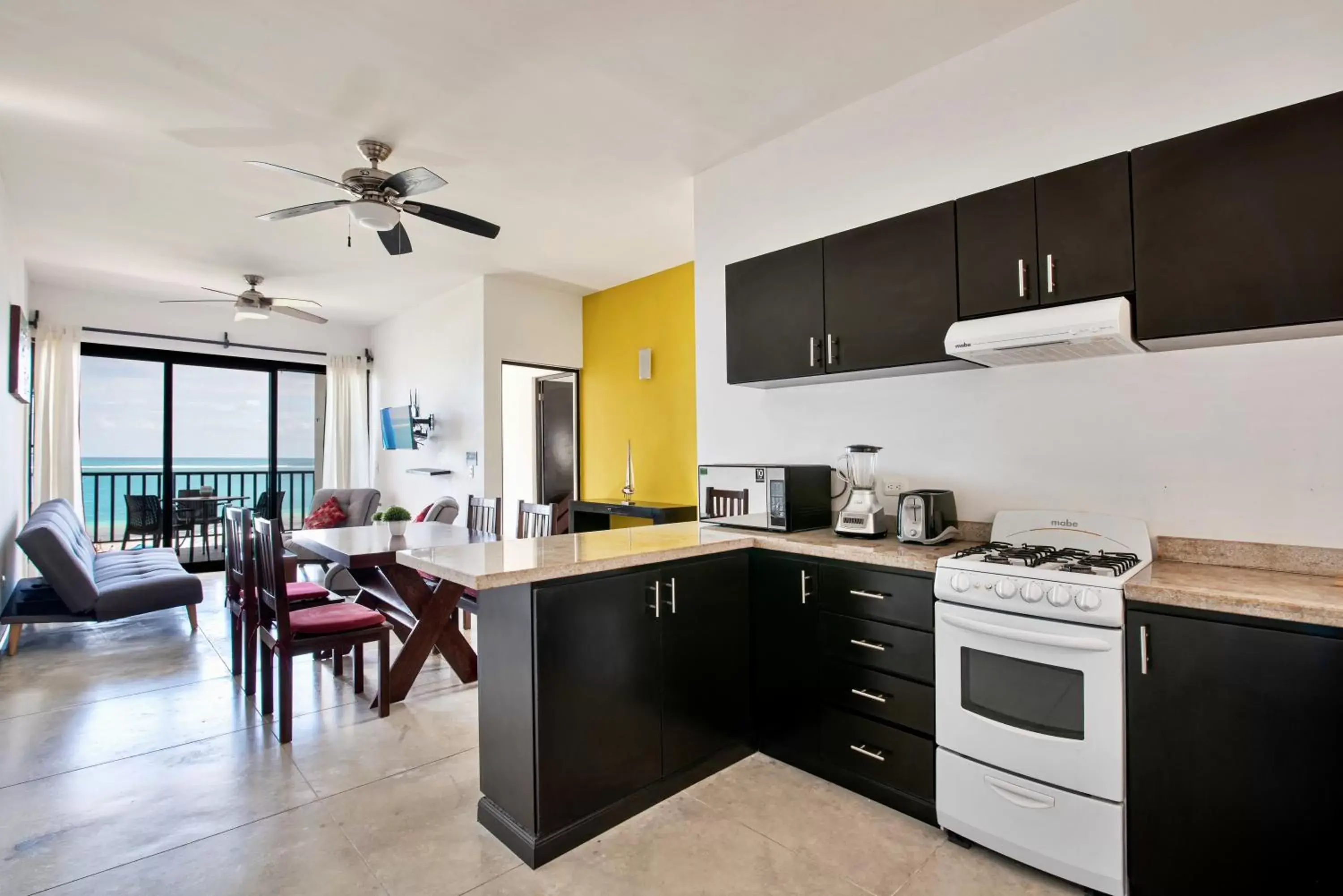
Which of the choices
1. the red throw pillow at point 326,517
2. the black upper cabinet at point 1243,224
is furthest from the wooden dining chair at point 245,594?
the black upper cabinet at point 1243,224

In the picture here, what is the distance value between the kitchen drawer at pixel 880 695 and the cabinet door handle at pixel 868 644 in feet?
0.26

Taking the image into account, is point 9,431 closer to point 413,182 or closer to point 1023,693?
point 413,182

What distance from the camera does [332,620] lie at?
9.44ft

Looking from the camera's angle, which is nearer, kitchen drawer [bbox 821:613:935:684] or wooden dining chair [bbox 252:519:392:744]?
kitchen drawer [bbox 821:613:935:684]

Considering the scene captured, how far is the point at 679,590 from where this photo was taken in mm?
2254

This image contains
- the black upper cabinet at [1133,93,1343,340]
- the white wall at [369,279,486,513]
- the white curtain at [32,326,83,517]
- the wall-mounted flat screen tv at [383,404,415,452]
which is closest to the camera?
the black upper cabinet at [1133,93,1343,340]

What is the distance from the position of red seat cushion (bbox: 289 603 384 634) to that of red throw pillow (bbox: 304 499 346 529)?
10.6 feet

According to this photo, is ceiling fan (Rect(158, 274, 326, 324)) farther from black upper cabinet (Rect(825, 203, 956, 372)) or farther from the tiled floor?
black upper cabinet (Rect(825, 203, 956, 372))

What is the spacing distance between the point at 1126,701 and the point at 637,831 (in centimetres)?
145

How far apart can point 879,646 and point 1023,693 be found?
1.48 feet

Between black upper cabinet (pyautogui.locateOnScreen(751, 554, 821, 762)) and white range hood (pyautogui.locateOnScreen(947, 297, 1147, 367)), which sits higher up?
white range hood (pyautogui.locateOnScreen(947, 297, 1147, 367))

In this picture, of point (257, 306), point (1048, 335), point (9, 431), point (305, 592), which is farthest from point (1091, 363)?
point (9, 431)

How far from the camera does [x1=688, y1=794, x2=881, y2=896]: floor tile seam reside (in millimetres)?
1783

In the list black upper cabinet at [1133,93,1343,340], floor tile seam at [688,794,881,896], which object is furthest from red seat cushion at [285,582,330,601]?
black upper cabinet at [1133,93,1343,340]
